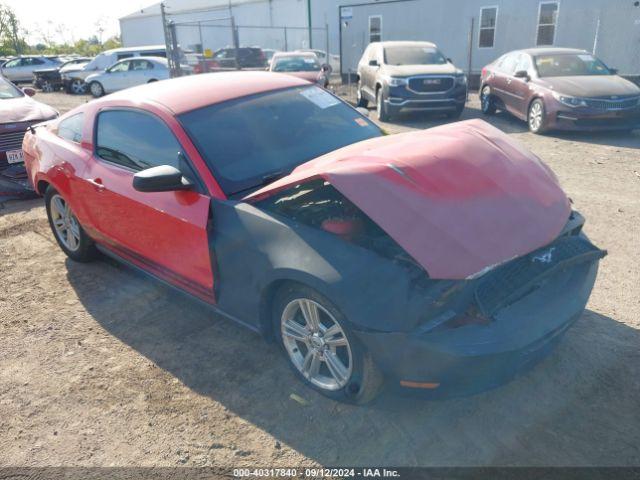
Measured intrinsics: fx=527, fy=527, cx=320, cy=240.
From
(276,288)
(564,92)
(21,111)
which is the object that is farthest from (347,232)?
(564,92)

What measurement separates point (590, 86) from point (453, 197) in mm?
8245

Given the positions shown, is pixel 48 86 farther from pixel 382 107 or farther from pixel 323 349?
pixel 323 349

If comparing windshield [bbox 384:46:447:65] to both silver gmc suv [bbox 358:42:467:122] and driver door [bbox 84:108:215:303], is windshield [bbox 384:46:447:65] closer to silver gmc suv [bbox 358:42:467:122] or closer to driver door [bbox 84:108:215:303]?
silver gmc suv [bbox 358:42:467:122]

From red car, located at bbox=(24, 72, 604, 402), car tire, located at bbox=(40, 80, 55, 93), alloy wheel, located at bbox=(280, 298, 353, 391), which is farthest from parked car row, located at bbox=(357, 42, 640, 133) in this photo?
car tire, located at bbox=(40, 80, 55, 93)

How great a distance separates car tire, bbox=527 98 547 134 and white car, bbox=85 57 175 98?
1332 cm

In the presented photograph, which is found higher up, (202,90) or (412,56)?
(202,90)

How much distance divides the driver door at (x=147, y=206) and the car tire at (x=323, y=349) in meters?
0.65

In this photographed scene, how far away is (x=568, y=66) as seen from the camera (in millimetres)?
10328

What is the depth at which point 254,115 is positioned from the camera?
3.81m

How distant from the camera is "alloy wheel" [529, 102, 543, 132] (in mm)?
9844

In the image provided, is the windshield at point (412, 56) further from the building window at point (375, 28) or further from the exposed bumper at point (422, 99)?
the building window at point (375, 28)

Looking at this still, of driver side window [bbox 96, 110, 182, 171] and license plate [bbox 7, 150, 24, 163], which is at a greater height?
driver side window [bbox 96, 110, 182, 171]

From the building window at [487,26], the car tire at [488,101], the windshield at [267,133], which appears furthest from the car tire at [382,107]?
the building window at [487,26]

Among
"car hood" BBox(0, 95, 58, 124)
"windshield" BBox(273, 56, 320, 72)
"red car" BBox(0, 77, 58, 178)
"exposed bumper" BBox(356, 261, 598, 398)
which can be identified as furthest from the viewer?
"windshield" BBox(273, 56, 320, 72)
